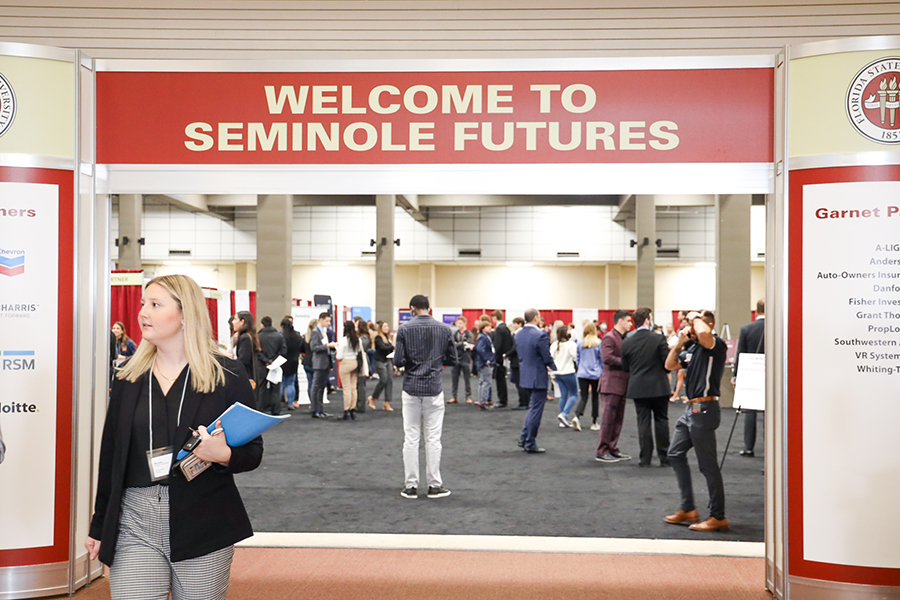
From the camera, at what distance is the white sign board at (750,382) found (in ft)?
21.3

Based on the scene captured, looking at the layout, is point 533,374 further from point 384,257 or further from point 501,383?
point 384,257

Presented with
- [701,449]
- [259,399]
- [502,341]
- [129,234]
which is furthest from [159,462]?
[129,234]

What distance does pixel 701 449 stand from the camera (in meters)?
4.75

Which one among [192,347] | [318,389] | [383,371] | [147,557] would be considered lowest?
[318,389]

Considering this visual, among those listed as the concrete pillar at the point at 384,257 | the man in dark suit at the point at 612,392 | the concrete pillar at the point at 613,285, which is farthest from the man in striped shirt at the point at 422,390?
the concrete pillar at the point at 613,285

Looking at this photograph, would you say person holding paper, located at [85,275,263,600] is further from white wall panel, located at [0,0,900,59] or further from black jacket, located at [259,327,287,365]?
black jacket, located at [259,327,287,365]

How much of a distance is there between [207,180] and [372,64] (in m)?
0.99

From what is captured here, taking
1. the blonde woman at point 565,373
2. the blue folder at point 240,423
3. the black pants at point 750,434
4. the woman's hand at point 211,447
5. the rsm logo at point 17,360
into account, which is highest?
the rsm logo at point 17,360

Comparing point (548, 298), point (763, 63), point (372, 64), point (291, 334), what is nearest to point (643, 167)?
point (763, 63)

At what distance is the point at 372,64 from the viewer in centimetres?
371

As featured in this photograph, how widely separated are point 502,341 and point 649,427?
4807 millimetres

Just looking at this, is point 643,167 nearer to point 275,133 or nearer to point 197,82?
point 275,133

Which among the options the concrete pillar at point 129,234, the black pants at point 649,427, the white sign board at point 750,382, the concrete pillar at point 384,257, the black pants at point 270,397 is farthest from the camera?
the concrete pillar at point 384,257

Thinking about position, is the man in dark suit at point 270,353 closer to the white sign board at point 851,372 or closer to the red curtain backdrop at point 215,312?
the red curtain backdrop at point 215,312
